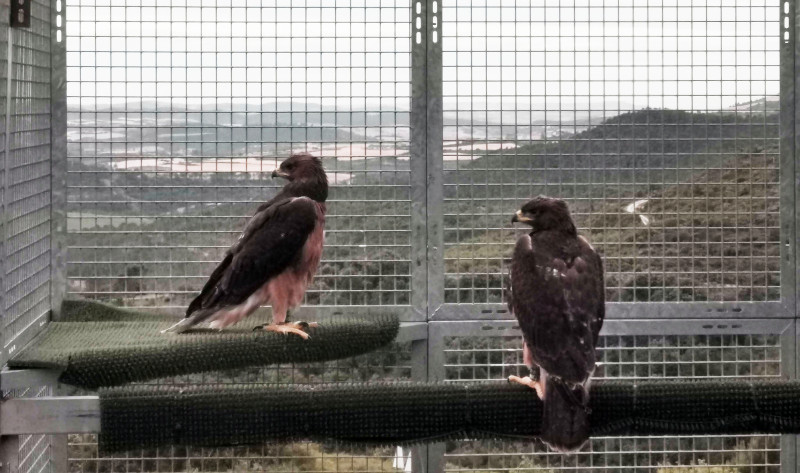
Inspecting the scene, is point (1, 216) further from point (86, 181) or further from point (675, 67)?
point (675, 67)

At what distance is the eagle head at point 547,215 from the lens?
13.8 ft

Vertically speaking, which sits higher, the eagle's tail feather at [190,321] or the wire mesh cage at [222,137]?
the wire mesh cage at [222,137]

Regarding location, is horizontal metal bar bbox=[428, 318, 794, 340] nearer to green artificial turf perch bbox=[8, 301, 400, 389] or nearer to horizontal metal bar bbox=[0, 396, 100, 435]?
green artificial turf perch bbox=[8, 301, 400, 389]

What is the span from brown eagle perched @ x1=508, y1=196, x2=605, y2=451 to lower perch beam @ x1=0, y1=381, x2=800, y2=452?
9 cm

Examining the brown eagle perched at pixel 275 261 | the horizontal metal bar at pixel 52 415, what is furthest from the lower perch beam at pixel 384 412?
the brown eagle perched at pixel 275 261

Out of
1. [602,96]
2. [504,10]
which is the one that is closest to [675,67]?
[602,96]

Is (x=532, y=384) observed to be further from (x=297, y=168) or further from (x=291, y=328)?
(x=297, y=168)

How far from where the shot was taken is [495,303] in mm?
4680

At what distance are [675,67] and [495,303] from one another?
3.86 feet

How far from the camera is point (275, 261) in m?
4.50

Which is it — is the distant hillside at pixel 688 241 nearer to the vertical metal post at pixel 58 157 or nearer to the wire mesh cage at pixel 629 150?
the wire mesh cage at pixel 629 150

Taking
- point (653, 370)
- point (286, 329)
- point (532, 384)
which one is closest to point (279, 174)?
point (286, 329)

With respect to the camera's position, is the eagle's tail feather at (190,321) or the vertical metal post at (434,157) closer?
the eagle's tail feather at (190,321)

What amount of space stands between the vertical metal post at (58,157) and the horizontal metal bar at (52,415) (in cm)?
113
